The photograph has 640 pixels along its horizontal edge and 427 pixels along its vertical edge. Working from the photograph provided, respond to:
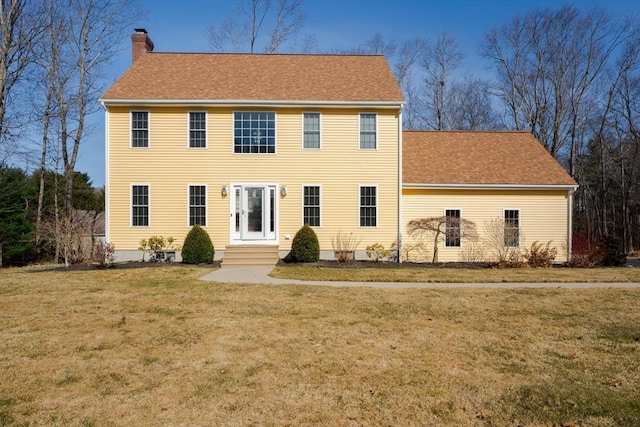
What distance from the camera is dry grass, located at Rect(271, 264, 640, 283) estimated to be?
12.7 m

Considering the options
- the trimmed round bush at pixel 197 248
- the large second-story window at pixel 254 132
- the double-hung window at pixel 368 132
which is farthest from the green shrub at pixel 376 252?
the trimmed round bush at pixel 197 248

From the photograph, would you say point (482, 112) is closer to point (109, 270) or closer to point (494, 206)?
point (494, 206)

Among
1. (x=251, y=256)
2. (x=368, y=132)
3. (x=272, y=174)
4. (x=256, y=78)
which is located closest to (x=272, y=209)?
(x=272, y=174)

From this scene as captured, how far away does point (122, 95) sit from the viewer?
1702 cm

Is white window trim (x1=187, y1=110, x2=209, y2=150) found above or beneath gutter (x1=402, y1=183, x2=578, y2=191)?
above

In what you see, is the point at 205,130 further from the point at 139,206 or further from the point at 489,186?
the point at 489,186

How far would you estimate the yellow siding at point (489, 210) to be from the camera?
59.4 ft

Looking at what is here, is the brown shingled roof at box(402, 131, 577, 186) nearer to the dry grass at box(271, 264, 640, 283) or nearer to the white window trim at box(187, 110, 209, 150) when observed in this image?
the dry grass at box(271, 264, 640, 283)

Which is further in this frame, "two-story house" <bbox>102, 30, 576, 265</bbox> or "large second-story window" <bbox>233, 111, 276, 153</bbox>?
"large second-story window" <bbox>233, 111, 276, 153</bbox>

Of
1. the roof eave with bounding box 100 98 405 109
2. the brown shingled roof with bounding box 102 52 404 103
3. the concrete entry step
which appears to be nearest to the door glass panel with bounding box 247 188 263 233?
the concrete entry step

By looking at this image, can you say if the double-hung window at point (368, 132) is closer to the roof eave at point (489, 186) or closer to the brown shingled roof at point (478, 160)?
the brown shingled roof at point (478, 160)

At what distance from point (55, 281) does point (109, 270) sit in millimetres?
2190

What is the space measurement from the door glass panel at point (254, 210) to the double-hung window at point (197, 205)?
5.45 ft

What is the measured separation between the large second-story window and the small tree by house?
6.22 metres
